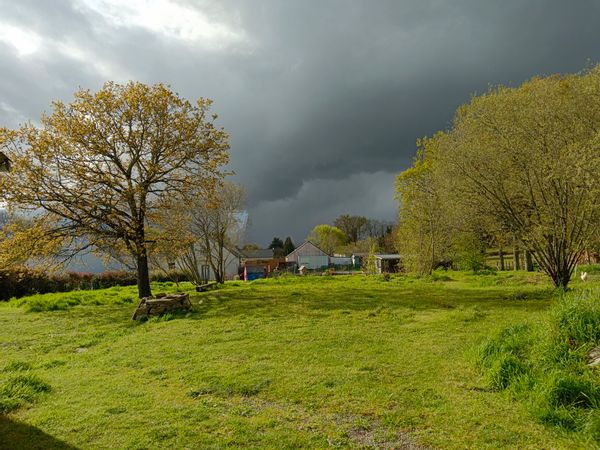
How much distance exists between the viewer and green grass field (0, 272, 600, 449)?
13.5 ft

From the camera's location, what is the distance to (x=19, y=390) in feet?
18.5

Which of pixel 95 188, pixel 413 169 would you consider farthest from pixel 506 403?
pixel 413 169

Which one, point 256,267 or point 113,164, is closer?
point 113,164

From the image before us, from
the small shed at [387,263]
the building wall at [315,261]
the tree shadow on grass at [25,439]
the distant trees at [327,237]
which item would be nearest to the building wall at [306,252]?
the building wall at [315,261]

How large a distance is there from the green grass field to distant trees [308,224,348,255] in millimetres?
79154

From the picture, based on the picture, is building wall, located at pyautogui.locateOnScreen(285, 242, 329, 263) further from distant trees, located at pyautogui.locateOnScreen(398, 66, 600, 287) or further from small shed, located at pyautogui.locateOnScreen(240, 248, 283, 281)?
distant trees, located at pyautogui.locateOnScreen(398, 66, 600, 287)

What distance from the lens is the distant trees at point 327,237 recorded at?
90.5 metres

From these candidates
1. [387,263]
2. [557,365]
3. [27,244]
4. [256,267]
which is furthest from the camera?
[256,267]

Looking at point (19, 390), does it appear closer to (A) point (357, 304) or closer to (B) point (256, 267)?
(A) point (357, 304)

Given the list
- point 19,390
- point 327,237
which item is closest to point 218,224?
point 19,390

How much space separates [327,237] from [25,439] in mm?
88368

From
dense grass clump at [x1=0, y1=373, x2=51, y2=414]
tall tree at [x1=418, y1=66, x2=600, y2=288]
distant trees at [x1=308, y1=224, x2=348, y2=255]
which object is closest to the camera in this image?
dense grass clump at [x1=0, y1=373, x2=51, y2=414]

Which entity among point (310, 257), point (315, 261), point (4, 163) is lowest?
point (315, 261)

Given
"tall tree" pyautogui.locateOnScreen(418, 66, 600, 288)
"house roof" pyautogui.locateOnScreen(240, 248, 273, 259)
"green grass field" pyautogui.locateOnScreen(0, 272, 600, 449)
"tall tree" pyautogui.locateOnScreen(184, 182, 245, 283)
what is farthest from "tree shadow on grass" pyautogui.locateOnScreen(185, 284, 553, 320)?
"house roof" pyautogui.locateOnScreen(240, 248, 273, 259)
